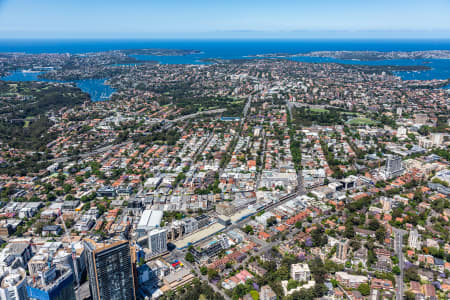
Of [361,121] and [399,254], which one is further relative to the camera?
[361,121]

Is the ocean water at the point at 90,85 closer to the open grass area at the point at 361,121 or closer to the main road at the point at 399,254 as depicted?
the open grass area at the point at 361,121

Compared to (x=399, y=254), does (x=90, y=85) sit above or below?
above

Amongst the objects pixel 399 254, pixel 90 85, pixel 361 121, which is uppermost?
pixel 90 85

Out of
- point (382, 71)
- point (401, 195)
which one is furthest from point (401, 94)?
point (401, 195)

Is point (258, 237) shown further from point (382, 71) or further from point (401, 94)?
point (382, 71)

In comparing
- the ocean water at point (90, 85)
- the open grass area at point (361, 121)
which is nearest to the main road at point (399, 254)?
the open grass area at point (361, 121)

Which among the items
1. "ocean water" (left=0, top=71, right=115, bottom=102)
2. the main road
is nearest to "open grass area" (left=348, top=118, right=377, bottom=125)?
the main road

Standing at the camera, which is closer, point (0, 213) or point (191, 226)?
point (191, 226)

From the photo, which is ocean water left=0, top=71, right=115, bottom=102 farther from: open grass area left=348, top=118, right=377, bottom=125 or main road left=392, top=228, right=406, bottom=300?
main road left=392, top=228, right=406, bottom=300

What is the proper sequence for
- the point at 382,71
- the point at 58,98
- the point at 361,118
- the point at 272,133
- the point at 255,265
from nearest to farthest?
the point at 255,265 < the point at 272,133 < the point at 361,118 < the point at 58,98 < the point at 382,71

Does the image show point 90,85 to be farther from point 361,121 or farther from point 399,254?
point 399,254

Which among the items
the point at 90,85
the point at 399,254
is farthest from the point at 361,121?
the point at 90,85
